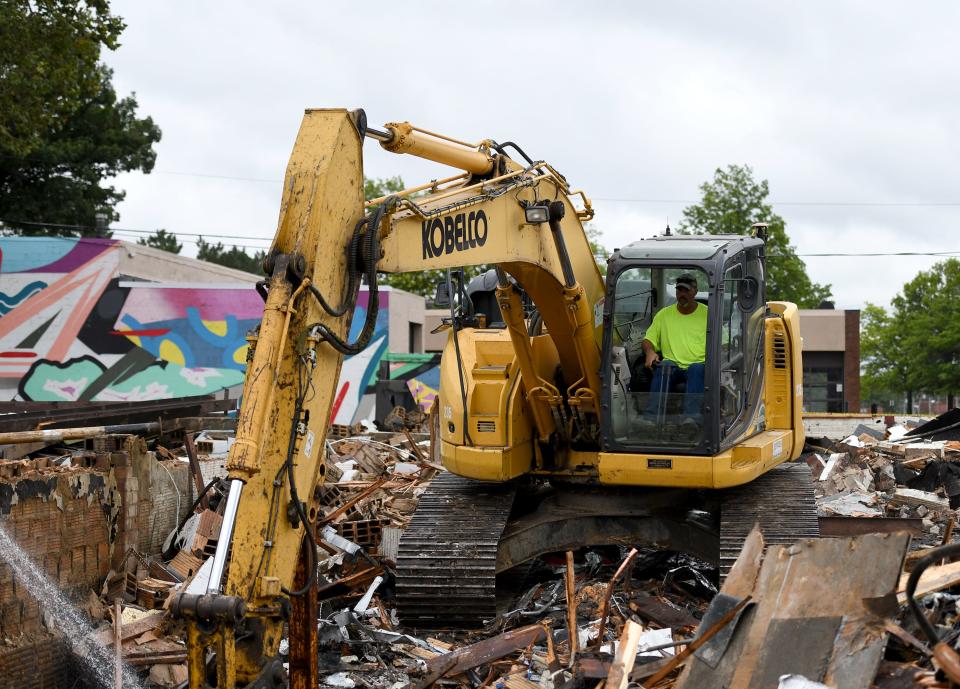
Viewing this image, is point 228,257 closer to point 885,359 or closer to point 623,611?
point 885,359

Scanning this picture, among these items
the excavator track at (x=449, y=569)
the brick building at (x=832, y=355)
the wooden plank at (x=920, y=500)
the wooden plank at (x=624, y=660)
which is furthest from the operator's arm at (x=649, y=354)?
the brick building at (x=832, y=355)

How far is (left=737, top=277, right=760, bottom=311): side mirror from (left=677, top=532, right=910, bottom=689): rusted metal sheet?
343 centimetres

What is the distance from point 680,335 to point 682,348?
0.34 ft

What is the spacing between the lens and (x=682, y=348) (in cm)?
871

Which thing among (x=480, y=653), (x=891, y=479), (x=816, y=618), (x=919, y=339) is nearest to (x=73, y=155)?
(x=891, y=479)

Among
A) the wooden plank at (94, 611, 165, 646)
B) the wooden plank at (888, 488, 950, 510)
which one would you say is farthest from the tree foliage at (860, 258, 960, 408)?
the wooden plank at (94, 611, 165, 646)

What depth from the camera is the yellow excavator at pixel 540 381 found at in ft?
19.7

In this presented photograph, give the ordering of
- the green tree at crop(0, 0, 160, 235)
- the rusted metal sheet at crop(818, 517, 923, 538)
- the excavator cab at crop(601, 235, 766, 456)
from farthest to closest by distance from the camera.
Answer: the green tree at crop(0, 0, 160, 235)
the rusted metal sheet at crop(818, 517, 923, 538)
the excavator cab at crop(601, 235, 766, 456)

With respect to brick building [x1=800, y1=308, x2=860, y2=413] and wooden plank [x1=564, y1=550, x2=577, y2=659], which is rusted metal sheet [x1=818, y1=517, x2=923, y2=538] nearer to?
wooden plank [x1=564, y1=550, x2=577, y2=659]

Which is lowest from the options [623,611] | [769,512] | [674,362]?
[623,611]

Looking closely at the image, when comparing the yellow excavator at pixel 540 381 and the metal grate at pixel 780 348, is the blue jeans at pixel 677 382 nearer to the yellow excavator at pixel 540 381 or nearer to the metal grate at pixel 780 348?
the yellow excavator at pixel 540 381

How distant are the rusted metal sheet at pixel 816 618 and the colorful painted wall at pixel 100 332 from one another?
83.5ft

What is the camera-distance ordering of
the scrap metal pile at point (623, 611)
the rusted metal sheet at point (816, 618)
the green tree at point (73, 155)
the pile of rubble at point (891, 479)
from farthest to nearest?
the green tree at point (73, 155) < the pile of rubble at point (891, 479) < the scrap metal pile at point (623, 611) < the rusted metal sheet at point (816, 618)

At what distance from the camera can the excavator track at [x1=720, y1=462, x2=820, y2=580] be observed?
8.70 m
